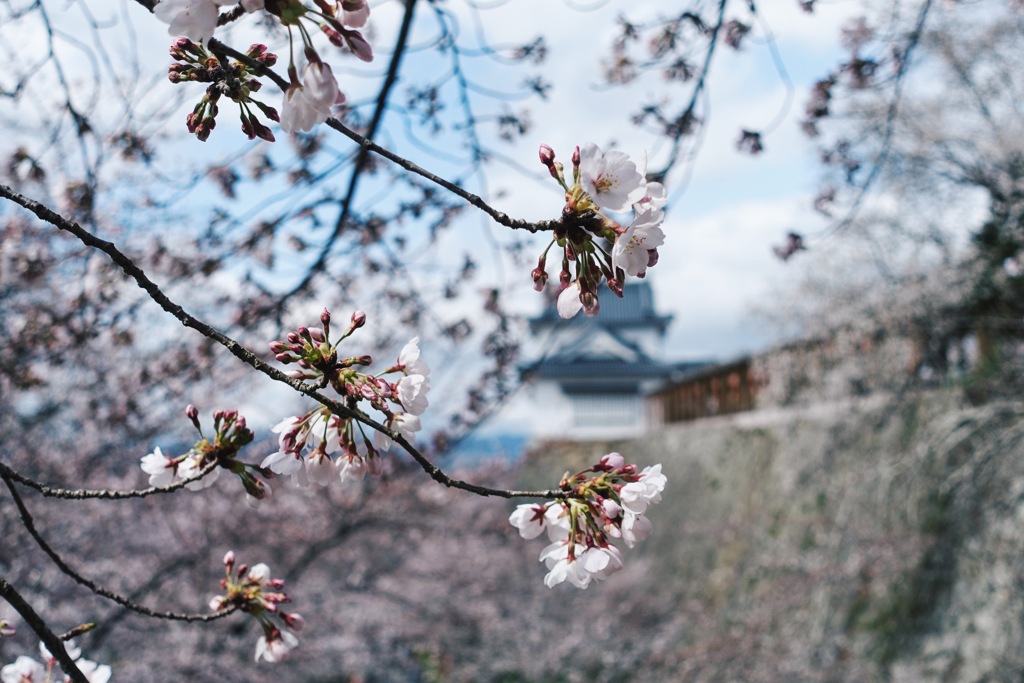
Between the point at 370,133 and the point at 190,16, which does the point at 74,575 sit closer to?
the point at 190,16

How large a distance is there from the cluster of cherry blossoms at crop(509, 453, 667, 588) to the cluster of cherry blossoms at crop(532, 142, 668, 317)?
0.71 ft

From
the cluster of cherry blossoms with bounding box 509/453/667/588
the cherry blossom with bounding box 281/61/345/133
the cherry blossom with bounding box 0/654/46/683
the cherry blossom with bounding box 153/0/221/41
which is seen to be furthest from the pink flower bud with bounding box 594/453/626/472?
the cherry blossom with bounding box 0/654/46/683

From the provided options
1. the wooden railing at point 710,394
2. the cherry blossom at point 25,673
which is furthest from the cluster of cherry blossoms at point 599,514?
the wooden railing at point 710,394

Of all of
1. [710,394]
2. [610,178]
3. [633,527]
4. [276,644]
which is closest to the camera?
[610,178]

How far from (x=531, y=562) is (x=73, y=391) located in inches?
248

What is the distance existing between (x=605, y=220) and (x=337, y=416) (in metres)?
0.43

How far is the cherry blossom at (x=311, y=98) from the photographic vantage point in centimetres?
78

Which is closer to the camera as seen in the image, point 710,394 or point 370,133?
point 370,133

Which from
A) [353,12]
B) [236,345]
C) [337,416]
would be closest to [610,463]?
[337,416]

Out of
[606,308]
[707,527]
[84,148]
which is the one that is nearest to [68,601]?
[84,148]

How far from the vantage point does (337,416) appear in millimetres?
1062

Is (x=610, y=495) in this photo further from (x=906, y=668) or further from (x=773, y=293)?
(x=773, y=293)

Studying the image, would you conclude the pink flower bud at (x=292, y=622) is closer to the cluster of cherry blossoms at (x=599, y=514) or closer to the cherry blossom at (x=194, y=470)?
the cherry blossom at (x=194, y=470)

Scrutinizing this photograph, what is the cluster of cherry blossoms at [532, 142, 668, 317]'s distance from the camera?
0.88 meters
